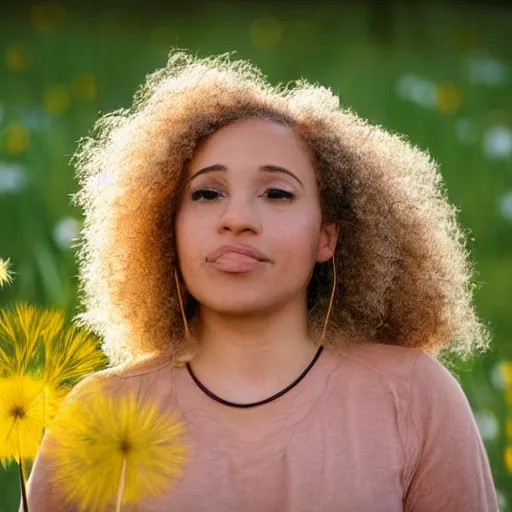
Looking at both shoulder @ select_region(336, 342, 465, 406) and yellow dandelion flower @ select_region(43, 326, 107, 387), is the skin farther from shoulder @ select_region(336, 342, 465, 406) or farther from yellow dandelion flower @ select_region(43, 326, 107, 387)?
yellow dandelion flower @ select_region(43, 326, 107, 387)

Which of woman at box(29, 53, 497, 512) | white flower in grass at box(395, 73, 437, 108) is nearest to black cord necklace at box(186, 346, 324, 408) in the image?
woman at box(29, 53, 497, 512)

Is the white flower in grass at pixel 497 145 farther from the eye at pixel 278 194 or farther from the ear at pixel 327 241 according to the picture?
the eye at pixel 278 194

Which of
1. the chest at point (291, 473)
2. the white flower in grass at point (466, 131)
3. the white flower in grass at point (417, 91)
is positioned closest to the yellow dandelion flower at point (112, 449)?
the chest at point (291, 473)

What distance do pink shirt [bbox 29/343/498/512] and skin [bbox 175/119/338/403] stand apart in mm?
47

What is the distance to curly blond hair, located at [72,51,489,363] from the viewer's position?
234 centimetres

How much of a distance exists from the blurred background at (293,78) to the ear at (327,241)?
1.69 feet

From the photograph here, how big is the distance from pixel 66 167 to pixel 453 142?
4.00ft

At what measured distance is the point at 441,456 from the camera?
2217 millimetres

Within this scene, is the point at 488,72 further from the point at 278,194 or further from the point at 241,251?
the point at 241,251

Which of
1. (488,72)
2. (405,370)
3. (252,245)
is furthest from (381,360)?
(488,72)

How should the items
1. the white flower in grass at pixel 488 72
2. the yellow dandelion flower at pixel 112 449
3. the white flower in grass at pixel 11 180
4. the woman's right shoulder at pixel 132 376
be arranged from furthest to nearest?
the white flower in grass at pixel 488 72, the white flower in grass at pixel 11 180, the woman's right shoulder at pixel 132 376, the yellow dandelion flower at pixel 112 449

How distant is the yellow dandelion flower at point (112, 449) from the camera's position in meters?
1.76

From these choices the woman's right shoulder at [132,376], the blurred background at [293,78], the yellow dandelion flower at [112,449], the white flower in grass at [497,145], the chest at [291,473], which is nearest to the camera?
the yellow dandelion flower at [112,449]

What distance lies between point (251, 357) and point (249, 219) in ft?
0.72
